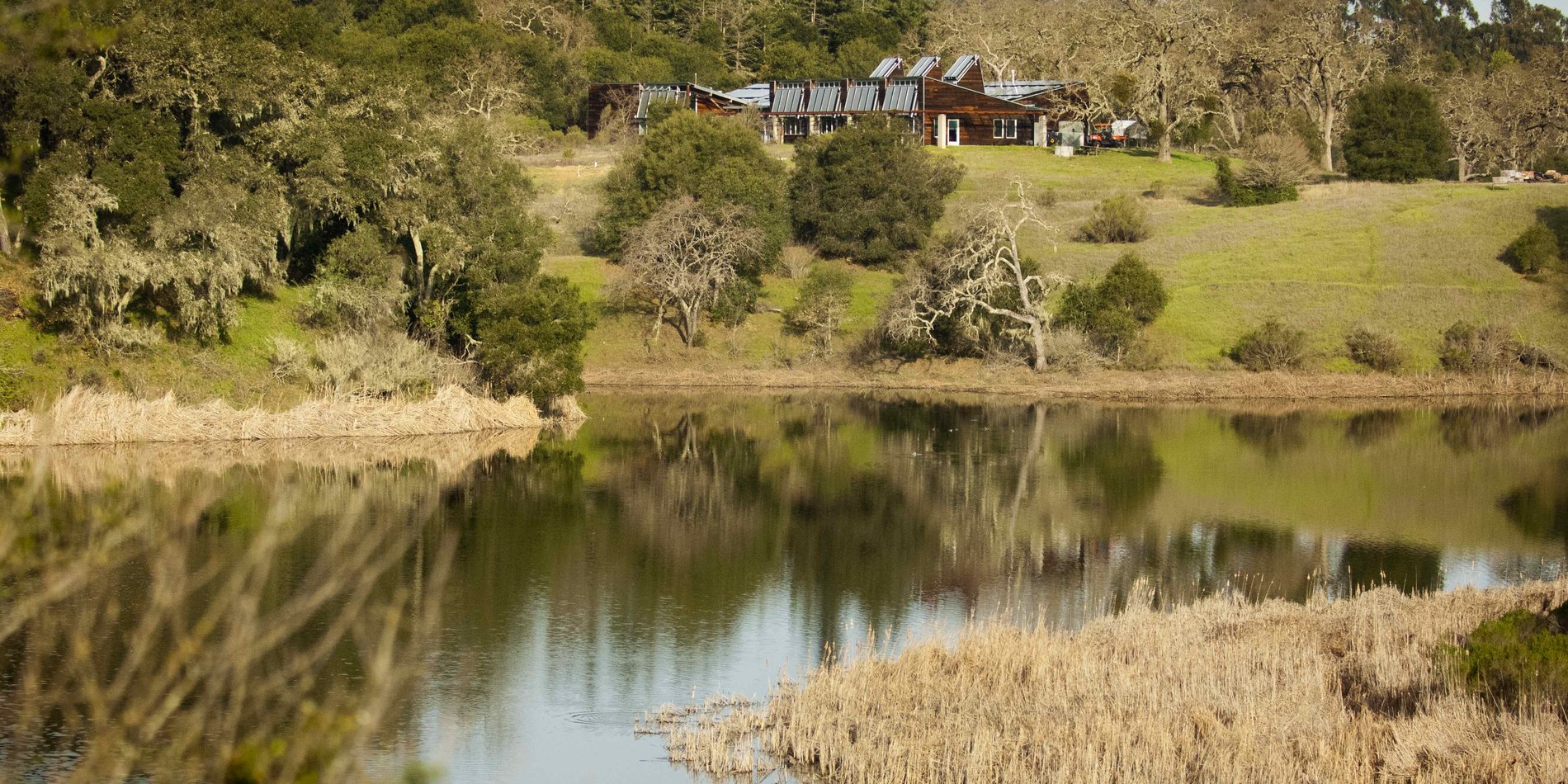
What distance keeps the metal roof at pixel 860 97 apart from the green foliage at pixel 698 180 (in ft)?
75.9

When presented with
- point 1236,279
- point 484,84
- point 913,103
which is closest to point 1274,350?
point 1236,279

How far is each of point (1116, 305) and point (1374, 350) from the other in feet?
29.2

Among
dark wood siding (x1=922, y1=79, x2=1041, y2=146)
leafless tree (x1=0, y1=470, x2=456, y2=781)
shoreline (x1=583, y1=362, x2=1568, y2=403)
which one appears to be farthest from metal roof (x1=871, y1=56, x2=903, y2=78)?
leafless tree (x1=0, y1=470, x2=456, y2=781)

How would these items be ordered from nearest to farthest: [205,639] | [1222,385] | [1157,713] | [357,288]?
[1157,713], [205,639], [357,288], [1222,385]

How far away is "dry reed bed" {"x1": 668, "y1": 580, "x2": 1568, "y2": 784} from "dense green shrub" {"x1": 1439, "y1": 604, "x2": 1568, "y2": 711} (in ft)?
0.77

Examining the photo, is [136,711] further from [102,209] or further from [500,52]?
[500,52]

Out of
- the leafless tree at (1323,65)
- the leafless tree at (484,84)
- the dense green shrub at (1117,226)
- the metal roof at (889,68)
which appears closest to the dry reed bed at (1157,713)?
the dense green shrub at (1117,226)

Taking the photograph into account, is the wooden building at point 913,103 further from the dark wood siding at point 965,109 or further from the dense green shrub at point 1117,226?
the dense green shrub at point 1117,226

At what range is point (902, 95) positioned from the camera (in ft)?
281

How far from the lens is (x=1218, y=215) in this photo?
2657 inches

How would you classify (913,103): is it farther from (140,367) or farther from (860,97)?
(140,367)

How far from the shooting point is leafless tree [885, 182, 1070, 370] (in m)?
52.0

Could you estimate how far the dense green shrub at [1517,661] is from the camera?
47.5ft

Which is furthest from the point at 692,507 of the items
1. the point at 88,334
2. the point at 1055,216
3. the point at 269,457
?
the point at 1055,216
